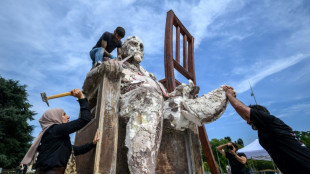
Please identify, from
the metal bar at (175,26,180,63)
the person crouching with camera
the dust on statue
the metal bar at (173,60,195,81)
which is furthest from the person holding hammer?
the person crouching with camera

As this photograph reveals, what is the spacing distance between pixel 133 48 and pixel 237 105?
161 cm

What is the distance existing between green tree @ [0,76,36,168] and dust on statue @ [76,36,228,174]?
14881 millimetres

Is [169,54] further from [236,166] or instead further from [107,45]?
[236,166]

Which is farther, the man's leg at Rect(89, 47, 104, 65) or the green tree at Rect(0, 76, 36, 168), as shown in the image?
the green tree at Rect(0, 76, 36, 168)

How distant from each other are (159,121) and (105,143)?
61 centimetres

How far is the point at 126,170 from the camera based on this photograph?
2.02 m

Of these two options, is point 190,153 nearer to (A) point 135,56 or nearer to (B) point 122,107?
(B) point 122,107

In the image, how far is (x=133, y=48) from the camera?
110 inches

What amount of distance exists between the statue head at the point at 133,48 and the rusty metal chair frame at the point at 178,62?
1.89 ft

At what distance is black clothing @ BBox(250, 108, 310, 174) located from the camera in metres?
1.43

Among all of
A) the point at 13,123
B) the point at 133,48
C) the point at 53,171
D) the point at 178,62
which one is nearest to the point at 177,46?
the point at 178,62

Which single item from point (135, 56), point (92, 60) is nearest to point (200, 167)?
point (135, 56)

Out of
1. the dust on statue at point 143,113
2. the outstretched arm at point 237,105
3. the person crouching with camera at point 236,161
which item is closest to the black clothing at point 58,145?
the dust on statue at point 143,113

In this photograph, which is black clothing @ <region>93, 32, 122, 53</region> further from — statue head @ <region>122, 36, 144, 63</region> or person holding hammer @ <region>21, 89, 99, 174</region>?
person holding hammer @ <region>21, 89, 99, 174</region>
